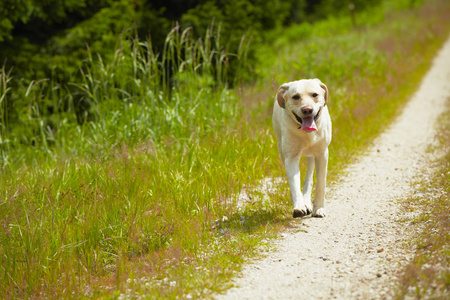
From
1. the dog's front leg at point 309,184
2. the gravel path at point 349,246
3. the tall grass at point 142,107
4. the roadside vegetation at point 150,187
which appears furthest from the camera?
the tall grass at point 142,107

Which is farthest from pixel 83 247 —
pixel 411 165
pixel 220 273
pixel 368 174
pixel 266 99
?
pixel 266 99

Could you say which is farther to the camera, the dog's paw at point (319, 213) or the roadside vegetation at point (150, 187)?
the dog's paw at point (319, 213)

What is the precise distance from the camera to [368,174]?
662 cm

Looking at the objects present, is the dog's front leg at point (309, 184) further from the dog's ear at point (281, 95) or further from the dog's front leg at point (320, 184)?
the dog's ear at point (281, 95)

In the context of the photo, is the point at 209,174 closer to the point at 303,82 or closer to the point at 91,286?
the point at 303,82

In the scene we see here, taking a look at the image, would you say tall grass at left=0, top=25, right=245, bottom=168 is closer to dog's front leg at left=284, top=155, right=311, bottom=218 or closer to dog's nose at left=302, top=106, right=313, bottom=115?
dog's front leg at left=284, top=155, right=311, bottom=218

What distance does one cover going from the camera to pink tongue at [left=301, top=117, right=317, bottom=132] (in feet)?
14.5

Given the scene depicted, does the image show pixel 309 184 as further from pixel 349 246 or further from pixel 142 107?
pixel 142 107

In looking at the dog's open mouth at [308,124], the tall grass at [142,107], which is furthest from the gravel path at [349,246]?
the tall grass at [142,107]

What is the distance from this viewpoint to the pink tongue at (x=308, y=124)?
174 inches

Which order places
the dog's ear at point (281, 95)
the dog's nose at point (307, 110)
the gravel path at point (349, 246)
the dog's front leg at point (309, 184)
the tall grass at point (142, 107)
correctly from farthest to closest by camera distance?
the tall grass at point (142, 107) < the dog's front leg at point (309, 184) < the dog's ear at point (281, 95) < the dog's nose at point (307, 110) < the gravel path at point (349, 246)

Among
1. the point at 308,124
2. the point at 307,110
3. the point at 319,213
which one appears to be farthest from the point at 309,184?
the point at 307,110

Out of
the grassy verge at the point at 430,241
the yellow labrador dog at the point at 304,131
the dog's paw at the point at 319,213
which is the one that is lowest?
the dog's paw at the point at 319,213

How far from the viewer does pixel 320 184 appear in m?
5.02
